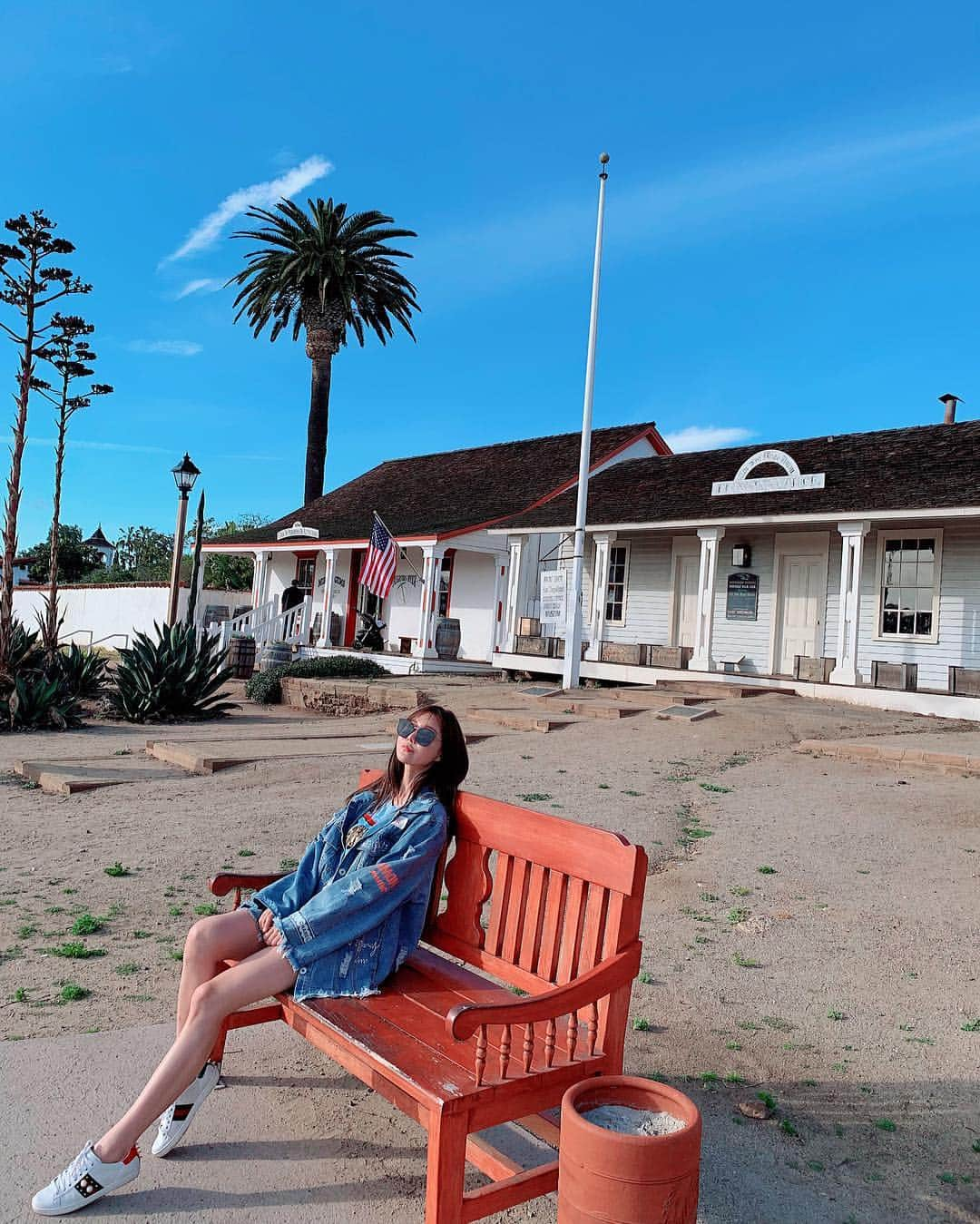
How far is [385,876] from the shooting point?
10.4 ft

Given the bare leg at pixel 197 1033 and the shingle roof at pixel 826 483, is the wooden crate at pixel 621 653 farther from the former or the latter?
the bare leg at pixel 197 1033

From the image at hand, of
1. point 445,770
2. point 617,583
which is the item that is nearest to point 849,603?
point 617,583

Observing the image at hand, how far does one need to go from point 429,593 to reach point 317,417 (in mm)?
15385

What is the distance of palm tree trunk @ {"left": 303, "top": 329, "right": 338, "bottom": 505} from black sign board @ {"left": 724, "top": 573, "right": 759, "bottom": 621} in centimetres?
2007

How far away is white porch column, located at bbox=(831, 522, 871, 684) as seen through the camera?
1555 cm

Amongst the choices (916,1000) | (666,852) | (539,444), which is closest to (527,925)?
(916,1000)

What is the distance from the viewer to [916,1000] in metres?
4.19

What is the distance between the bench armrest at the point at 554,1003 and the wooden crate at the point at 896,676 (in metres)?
13.3

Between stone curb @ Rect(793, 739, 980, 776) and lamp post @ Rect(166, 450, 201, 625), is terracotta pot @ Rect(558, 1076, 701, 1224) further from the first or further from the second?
lamp post @ Rect(166, 450, 201, 625)

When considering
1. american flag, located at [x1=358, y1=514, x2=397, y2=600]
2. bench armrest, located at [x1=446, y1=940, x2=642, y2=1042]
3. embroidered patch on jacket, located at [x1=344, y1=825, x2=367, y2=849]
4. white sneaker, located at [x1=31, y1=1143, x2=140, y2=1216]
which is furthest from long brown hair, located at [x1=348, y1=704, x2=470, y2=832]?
american flag, located at [x1=358, y1=514, x2=397, y2=600]

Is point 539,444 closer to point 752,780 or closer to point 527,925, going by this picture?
point 752,780

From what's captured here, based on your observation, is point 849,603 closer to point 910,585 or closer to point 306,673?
point 910,585

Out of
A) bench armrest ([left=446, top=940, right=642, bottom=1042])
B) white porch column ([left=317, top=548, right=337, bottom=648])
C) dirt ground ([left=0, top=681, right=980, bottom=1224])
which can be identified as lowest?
dirt ground ([left=0, top=681, right=980, bottom=1224])

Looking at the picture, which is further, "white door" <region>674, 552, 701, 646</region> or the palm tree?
the palm tree
